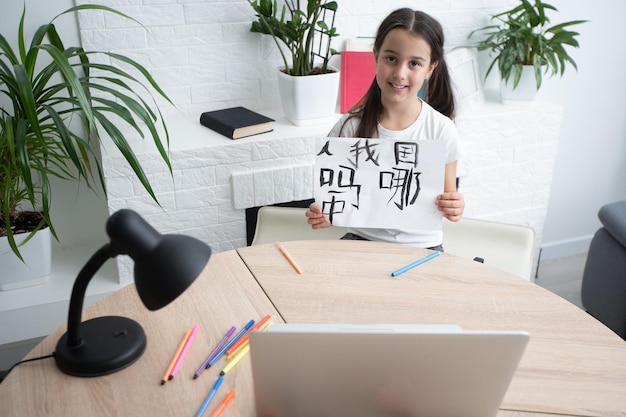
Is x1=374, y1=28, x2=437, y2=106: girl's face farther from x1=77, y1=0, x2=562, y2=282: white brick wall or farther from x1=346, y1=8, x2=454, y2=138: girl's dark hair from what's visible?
x1=77, y1=0, x2=562, y2=282: white brick wall

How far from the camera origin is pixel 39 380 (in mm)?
903

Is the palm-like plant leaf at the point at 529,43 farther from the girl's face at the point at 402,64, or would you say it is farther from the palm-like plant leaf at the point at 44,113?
the palm-like plant leaf at the point at 44,113

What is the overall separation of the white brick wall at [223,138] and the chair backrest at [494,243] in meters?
0.58

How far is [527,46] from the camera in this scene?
2.24 m

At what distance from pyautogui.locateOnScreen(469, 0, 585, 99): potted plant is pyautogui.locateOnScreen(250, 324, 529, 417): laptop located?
1755mm

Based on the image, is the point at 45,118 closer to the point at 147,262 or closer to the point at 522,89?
the point at 147,262

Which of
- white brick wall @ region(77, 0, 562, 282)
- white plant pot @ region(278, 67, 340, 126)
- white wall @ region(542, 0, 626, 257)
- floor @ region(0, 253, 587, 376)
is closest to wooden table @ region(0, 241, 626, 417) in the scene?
white brick wall @ region(77, 0, 562, 282)

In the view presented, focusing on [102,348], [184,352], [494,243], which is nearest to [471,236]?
[494,243]

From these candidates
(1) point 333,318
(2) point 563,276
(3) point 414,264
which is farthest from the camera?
(2) point 563,276

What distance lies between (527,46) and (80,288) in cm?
195

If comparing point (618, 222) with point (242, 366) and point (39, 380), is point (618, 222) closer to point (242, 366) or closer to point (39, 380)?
point (242, 366)

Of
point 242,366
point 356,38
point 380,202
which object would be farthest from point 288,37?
point 242,366

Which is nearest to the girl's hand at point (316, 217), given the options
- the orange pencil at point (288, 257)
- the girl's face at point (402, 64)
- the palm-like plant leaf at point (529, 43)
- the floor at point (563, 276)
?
the orange pencil at point (288, 257)

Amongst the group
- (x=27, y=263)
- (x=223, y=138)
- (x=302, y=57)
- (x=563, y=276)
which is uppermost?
(x=302, y=57)
